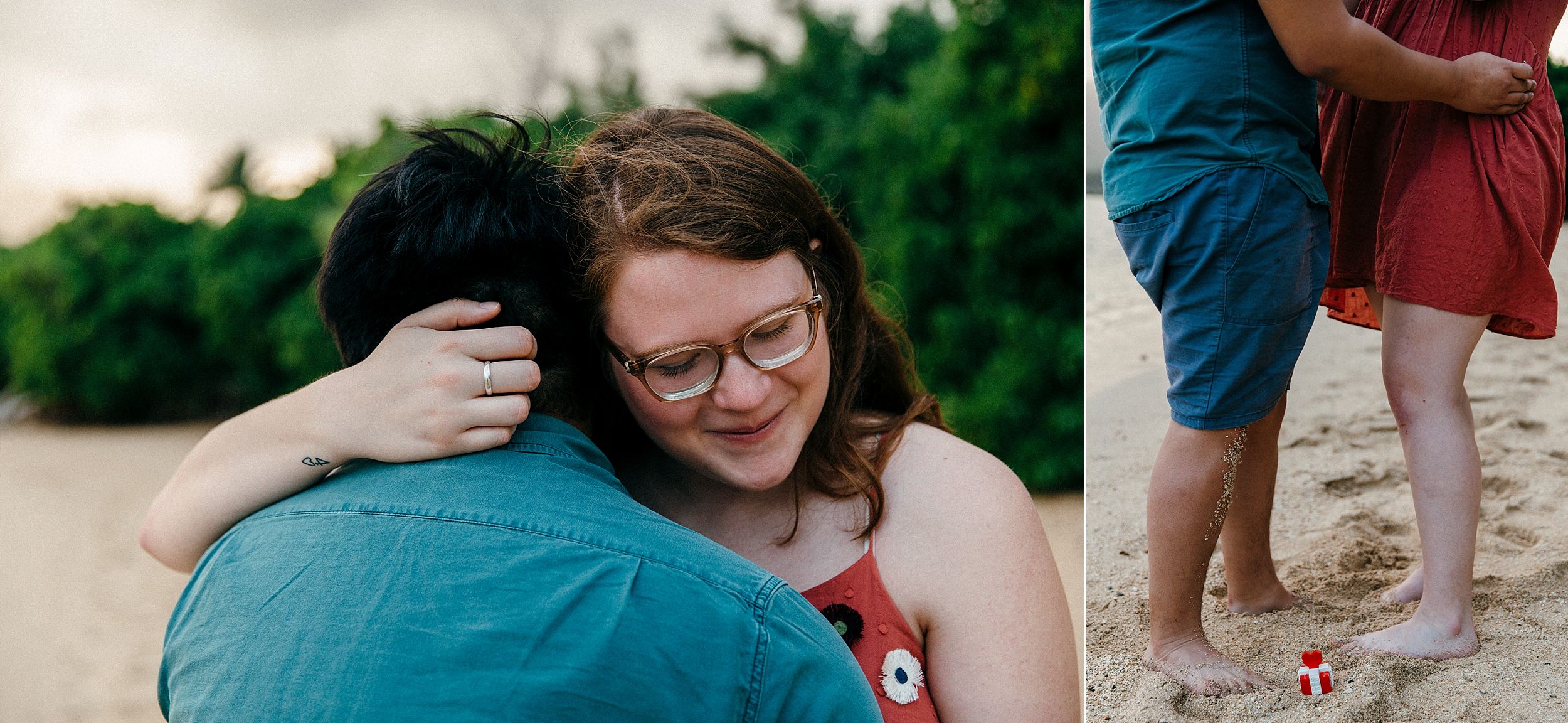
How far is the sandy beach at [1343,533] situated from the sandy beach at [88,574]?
1.95 m

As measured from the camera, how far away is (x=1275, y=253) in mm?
1372

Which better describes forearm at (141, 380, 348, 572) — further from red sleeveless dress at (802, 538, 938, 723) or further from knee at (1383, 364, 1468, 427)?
knee at (1383, 364, 1468, 427)

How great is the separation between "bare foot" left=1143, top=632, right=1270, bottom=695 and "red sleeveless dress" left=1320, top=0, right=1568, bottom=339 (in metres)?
0.55

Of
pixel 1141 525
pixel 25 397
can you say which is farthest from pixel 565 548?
pixel 25 397

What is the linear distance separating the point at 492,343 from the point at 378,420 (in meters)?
0.17

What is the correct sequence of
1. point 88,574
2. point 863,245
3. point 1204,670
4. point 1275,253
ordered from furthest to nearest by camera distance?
point 88,574
point 863,245
point 1204,670
point 1275,253

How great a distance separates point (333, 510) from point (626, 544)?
0.36 metres

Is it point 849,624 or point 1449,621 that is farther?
point 849,624

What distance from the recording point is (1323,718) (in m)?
1.37

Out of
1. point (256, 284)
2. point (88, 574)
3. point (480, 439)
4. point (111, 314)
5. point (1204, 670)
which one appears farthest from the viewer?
point (111, 314)

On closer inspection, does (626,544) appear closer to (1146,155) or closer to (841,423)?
(841,423)

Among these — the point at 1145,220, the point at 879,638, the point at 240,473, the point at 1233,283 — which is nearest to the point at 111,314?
the point at 240,473

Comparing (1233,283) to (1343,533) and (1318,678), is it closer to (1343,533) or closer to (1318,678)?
(1343,533)

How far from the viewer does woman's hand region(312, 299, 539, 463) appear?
1254 millimetres
